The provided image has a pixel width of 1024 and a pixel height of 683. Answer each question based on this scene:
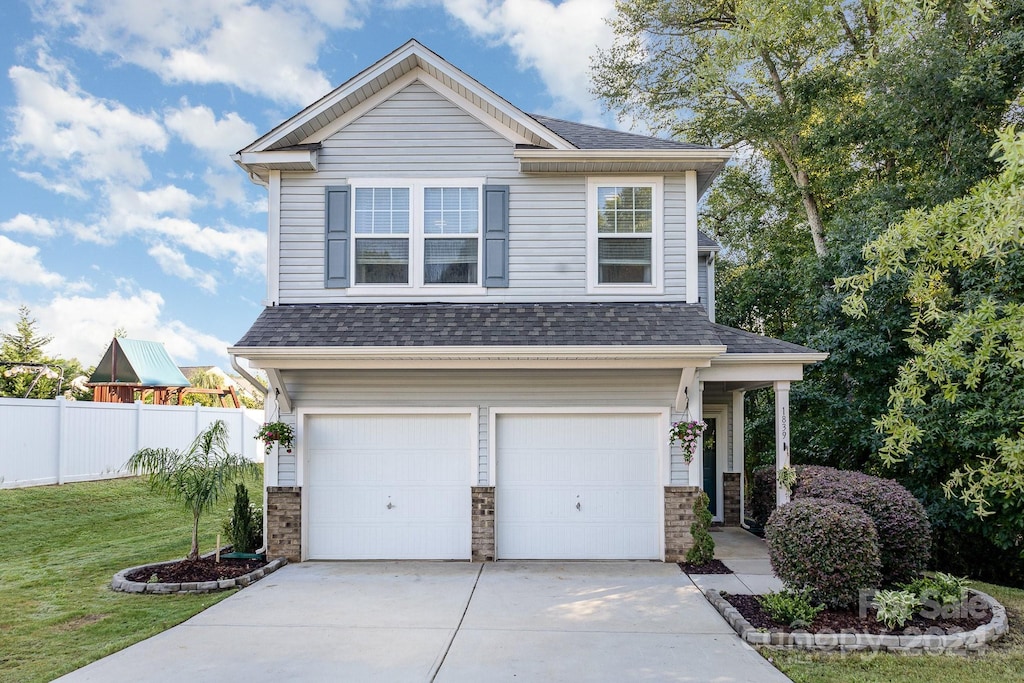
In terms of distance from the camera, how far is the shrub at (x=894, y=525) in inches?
282

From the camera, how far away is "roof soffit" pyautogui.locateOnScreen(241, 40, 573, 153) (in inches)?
377

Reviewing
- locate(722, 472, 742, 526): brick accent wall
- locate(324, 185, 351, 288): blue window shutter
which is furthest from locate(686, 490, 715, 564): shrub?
locate(324, 185, 351, 288): blue window shutter

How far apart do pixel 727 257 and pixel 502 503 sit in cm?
1389

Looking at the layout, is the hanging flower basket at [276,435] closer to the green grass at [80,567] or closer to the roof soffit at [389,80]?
the green grass at [80,567]

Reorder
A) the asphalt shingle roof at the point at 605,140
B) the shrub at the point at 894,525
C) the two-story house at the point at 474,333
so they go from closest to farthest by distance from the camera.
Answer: the shrub at the point at 894,525
the two-story house at the point at 474,333
the asphalt shingle roof at the point at 605,140

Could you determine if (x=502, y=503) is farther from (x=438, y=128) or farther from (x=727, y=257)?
(x=727, y=257)

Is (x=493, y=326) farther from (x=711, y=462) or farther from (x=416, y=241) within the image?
(x=711, y=462)

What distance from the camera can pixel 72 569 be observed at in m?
8.89

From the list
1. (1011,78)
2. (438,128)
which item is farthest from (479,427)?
(1011,78)

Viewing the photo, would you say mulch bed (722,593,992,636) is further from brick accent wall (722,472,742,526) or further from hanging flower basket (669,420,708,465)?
brick accent wall (722,472,742,526)

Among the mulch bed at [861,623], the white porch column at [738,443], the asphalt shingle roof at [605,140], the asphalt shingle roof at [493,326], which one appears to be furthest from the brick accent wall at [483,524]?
the white porch column at [738,443]

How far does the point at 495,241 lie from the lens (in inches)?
384

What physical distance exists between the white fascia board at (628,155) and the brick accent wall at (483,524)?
4451mm

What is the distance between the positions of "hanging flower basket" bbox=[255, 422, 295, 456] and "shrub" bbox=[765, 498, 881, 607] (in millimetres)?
6065
